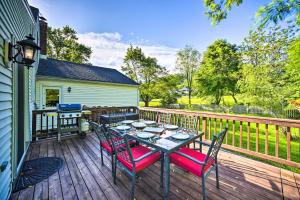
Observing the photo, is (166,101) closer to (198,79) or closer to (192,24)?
(198,79)

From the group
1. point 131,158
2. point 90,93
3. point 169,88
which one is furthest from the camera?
point 169,88

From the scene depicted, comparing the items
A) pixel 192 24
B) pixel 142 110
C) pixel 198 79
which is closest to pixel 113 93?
pixel 142 110

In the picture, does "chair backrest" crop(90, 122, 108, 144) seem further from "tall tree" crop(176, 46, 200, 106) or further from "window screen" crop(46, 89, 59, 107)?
"tall tree" crop(176, 46, 200, 106)

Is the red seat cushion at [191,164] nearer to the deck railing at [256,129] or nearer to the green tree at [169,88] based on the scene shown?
the deck railing at [256,129]

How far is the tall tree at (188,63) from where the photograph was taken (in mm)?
17016

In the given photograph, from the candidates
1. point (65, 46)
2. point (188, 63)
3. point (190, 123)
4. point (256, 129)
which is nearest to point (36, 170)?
point (190, 123)

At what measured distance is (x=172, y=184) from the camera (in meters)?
2.07

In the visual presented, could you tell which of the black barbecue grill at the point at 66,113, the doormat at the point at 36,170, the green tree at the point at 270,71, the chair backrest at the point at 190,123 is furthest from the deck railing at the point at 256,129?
the doormat at the point at 36,170

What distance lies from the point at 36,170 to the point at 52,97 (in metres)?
5.64

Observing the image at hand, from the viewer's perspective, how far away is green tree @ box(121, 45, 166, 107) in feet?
53.0

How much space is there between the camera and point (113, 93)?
936 cm

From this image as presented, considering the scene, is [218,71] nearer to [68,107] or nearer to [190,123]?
[190,123]

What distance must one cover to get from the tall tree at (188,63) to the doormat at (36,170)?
1679cm

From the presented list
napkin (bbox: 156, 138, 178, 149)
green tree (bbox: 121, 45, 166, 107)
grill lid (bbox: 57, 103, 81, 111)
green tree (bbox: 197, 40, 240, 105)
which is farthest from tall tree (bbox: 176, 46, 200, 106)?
napkin (bbox: 156, 138, 178, 149)
